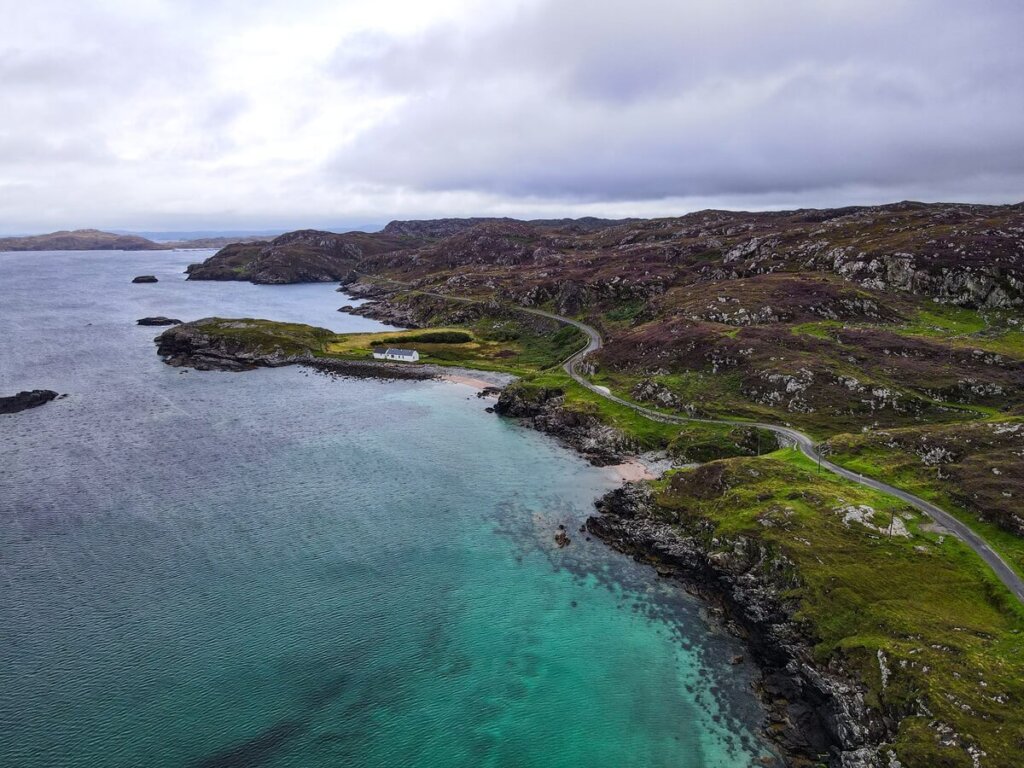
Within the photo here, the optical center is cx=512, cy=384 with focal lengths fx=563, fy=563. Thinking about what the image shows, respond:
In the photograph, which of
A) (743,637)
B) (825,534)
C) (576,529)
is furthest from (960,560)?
(576,529)

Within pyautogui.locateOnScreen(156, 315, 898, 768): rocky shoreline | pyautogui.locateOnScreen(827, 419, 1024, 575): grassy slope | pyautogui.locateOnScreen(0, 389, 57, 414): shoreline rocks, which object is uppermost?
pyautogui.locateOnScreen(0, 389, 57, 414): shoreline rocks

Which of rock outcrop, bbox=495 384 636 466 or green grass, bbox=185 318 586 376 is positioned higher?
green grass, bbox=185 318 586 376

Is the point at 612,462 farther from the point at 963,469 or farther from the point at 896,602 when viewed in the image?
the point at 896,602

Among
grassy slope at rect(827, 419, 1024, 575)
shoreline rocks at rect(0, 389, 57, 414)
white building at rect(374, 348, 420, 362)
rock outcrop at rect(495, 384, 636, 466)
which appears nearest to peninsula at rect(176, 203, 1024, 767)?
grassy slope at rect(827, 419, 1024, 575)

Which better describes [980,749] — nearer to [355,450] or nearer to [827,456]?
[827,456]

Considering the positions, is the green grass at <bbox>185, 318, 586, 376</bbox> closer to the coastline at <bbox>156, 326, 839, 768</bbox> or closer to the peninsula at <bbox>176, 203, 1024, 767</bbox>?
the peninsula at <bbox>176, 203, 1024, 767</bbox>

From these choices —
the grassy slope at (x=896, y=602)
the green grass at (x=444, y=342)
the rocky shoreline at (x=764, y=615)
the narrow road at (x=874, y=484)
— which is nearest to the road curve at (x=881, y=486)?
the narrow road at (x=874, y=484)
